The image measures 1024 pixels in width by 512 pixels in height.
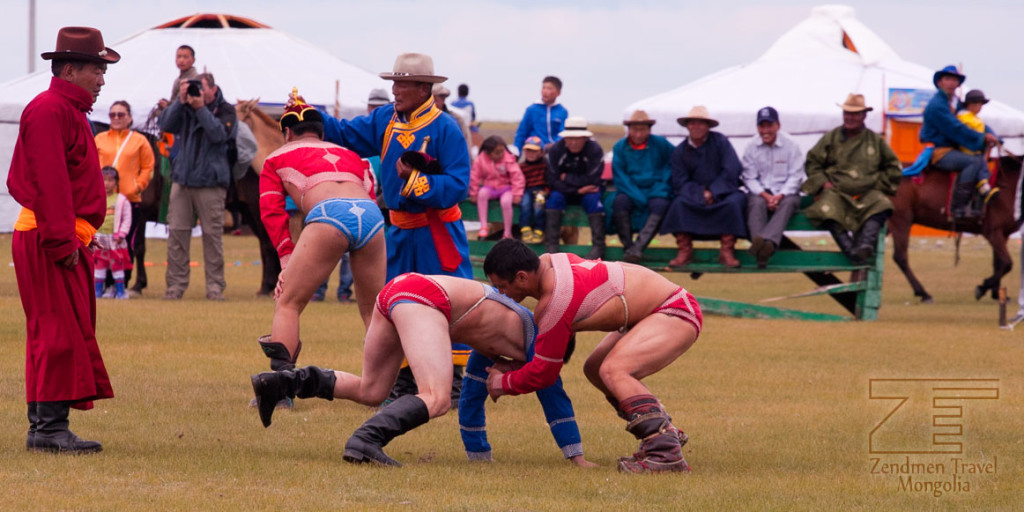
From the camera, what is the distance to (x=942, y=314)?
603 inches

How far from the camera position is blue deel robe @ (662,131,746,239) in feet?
45.8

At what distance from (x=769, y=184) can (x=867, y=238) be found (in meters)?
1.09

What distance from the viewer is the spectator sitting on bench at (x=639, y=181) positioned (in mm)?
14273

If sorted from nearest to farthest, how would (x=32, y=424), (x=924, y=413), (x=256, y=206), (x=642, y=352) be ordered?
(x=32, y=424) → (x=642, y=352) → (x=924, y=413) → (x=256, y=206)

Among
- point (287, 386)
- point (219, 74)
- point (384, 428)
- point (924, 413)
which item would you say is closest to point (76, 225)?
point (287, 386)

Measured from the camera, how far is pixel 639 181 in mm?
14367

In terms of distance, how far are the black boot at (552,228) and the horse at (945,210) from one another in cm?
415

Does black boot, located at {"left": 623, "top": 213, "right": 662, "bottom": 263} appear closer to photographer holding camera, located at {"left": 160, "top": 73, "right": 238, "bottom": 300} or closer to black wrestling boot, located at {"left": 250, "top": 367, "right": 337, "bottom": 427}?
photographer holding camera, located at {"left": 160, "top": 73, "right": 238, "bottom": 300}

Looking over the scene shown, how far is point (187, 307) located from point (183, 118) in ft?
6.00

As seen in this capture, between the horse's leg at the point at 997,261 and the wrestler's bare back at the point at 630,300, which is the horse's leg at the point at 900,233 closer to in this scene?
the horse's leg at the point at 997,261

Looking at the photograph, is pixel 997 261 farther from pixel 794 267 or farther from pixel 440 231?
pixel 440 231

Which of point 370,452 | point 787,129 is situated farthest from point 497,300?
point 787,129

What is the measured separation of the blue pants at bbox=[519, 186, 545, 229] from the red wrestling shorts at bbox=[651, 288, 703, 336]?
7959 mm

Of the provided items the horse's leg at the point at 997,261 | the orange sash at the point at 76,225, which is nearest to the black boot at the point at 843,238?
the horse's leg at the point at 997,261
